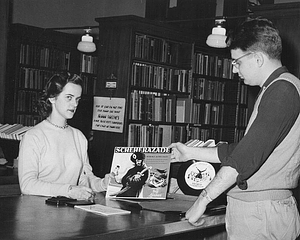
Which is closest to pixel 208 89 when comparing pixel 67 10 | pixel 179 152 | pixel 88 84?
pixel 88 84

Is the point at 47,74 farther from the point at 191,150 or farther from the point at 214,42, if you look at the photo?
the point at 191,150

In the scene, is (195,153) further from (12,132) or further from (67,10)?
(67,10)

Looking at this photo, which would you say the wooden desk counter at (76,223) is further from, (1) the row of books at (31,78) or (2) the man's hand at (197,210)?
(1) the row of books at (31,78)

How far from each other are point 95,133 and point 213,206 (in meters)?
3.82

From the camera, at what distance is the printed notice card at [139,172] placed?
2561mm

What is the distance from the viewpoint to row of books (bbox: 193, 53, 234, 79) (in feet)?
23.6

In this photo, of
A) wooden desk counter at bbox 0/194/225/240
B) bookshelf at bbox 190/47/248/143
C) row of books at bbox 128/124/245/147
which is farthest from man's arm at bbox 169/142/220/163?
bookshelf at bbox 190/47/248/143

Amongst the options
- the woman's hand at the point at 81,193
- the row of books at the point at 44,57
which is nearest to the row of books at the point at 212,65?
the row of books at the point at 44,57

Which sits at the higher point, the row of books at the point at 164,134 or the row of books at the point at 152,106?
the row of books at the point at 152,106

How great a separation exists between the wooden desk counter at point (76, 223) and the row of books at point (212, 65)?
196 inches

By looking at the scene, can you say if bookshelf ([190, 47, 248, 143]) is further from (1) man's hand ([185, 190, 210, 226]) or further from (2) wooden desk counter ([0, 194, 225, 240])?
(1) man's hand ([185, 190, 210, 226])

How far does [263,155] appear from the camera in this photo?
1838 mm

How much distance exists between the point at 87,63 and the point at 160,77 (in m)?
2.07

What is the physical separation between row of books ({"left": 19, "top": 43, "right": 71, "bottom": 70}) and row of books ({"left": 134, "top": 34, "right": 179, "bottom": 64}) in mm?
2012
